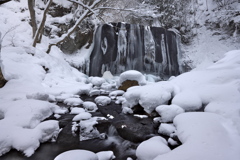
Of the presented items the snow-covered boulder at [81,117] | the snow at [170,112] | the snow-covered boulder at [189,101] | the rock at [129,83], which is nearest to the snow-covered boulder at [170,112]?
the snow at [170,112]

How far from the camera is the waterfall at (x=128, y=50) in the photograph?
35.3 ft

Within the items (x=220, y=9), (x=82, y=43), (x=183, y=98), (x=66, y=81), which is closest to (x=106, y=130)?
(x=183, y=98)

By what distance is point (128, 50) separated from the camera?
10922 millimetres

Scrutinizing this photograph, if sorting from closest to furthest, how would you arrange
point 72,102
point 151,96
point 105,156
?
1. point 105,156
2. point 151,96
3. point 72,102

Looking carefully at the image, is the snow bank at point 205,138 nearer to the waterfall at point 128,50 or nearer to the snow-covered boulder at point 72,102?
the snow-covered boulder at point 72,102

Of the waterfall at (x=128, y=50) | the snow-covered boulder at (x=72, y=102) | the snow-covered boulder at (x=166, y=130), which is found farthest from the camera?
the waterfall at (x=128, y=50)

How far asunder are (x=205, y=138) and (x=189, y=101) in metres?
1.38

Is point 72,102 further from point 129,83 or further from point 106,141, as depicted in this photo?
point 129,83

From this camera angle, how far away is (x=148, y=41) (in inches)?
443

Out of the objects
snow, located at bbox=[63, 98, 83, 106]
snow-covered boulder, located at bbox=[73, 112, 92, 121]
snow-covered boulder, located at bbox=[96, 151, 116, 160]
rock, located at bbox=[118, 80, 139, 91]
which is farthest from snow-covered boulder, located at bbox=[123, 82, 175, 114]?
rock, located at bbox=[118, 80, 139, 91]

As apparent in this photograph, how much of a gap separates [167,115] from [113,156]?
140cm

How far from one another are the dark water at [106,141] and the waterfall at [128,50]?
298 inches

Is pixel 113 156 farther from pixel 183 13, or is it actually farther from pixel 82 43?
pixel 183 13

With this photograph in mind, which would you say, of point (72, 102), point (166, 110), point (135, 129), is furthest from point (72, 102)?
point (166, 110)
